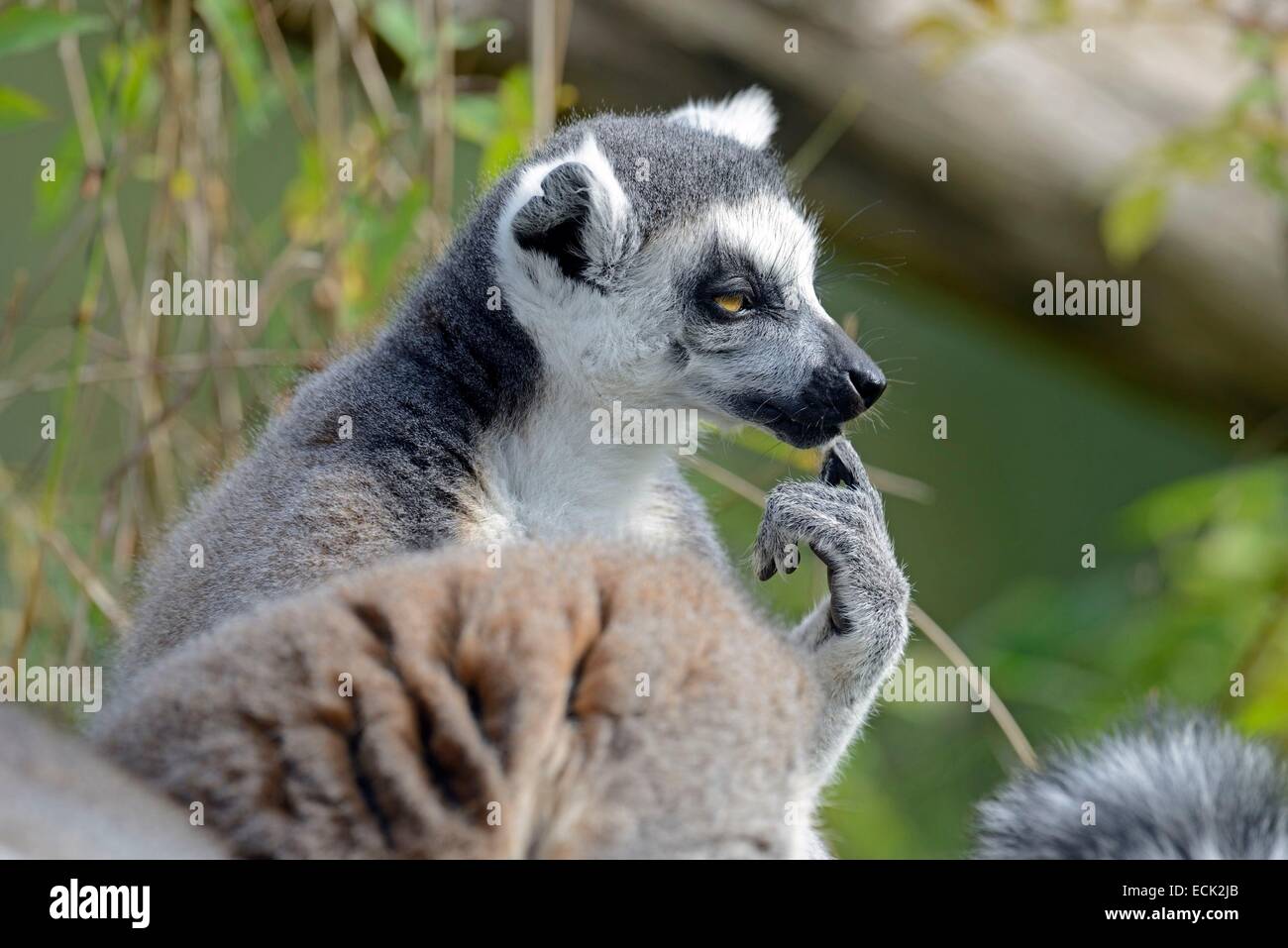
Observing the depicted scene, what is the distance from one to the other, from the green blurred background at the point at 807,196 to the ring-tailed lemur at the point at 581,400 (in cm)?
35

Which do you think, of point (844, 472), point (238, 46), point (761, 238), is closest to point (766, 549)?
point (844, 472)

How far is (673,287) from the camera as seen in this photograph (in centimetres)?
294

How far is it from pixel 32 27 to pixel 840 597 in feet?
6.16

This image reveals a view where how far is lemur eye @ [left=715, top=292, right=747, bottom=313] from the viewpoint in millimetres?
2939

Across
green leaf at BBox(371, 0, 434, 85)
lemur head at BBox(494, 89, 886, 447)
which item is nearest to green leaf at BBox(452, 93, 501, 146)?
green leaf at BBox(371, 0, 434, 85)

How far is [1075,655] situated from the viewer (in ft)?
17.7

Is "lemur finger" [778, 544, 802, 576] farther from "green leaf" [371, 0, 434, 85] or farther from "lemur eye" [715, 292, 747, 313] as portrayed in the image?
"green leaf" [371, 0, 434, 85]

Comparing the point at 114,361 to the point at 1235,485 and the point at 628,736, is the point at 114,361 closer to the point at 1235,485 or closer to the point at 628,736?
the point at 628,736

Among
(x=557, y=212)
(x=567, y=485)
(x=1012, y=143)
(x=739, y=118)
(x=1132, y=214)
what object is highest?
(x=1012, y=143)

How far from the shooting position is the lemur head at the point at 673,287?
2.82 m

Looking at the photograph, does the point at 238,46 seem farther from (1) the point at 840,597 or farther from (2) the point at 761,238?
(1) the point at 840,597

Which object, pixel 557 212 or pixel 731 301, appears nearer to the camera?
pixel 557 212

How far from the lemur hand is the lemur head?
377 mm
